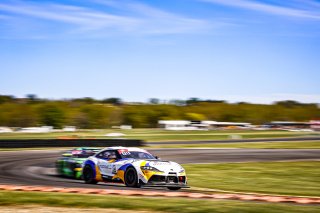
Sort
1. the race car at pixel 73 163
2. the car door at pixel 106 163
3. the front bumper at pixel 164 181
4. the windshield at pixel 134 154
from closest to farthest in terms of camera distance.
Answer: the front bumper at pixel 164 181 < the windshield at pixel 134 154 < the car door at pixel 106 163 < the race car at pixel 73 163

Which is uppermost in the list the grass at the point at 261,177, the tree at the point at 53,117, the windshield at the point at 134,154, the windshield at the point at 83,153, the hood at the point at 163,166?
the tree at the point at 53,117

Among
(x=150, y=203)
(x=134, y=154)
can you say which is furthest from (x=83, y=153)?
(x=150, y=203)

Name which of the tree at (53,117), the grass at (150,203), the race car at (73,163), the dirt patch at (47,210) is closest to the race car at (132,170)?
the race car at (73,163)

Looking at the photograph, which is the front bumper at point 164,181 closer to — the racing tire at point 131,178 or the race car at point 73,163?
the racing tire at point 131,178

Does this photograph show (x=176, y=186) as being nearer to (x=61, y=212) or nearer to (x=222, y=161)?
(x=61, y=212)

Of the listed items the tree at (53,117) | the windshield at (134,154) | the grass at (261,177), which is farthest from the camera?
the tree at (53,117)

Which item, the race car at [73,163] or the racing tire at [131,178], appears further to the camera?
the race car at [73,163]

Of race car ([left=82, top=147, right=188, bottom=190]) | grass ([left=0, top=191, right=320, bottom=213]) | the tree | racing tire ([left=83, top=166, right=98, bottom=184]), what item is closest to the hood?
race car ([left=82, top=147, right=188, bottom=190])

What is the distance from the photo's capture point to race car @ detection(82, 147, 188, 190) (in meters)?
15.5

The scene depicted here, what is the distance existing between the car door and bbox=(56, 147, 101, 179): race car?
169 cm

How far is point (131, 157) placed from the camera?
54.0 feet

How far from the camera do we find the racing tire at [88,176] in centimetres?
1753

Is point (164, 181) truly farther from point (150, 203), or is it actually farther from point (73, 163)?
point (73, 163)

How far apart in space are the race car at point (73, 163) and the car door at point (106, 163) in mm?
1689
